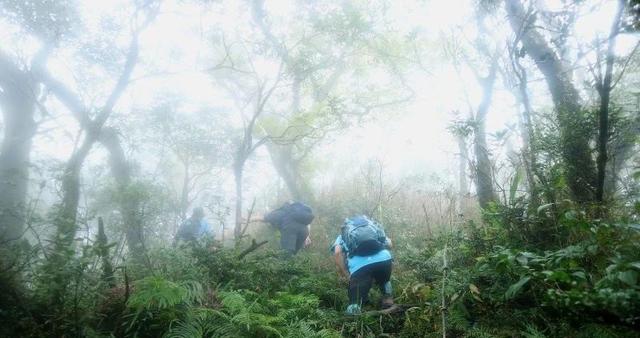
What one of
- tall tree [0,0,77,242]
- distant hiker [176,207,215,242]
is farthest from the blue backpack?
tall tree [0,0,77,242]

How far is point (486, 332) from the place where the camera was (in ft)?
11.2

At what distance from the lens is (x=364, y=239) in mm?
4773

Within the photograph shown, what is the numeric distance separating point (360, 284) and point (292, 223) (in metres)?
3.17

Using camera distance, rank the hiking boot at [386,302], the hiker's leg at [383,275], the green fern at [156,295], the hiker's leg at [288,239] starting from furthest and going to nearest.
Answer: the hiker's leg at [288,239], the hiker's leg at [383,275], the hiking boot at [386,302], the green fern at [156,295]

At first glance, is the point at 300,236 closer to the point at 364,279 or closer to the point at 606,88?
the point at 364,279

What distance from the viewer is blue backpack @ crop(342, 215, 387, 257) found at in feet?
15.7

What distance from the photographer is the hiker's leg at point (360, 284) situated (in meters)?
4.64

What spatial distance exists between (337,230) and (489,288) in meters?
6.48

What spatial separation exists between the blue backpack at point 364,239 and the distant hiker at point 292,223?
256cm

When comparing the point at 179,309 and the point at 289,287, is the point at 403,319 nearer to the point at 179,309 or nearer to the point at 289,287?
the point at 289,287

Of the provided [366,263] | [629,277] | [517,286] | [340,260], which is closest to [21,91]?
[340,260]

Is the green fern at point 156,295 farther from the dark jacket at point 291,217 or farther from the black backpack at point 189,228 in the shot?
the black backpack at point 189,228

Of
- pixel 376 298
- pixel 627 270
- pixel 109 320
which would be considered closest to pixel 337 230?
pixel 376 298

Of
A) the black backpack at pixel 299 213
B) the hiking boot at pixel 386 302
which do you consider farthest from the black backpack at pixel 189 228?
the hiking boot at pixel 386 302
